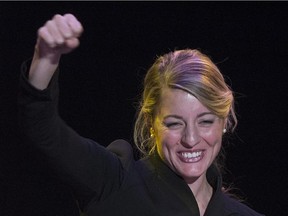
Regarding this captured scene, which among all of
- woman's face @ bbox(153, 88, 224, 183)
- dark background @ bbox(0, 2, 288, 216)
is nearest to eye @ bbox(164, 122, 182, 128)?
woman's face @ bbox(153, 88, 224, 183)

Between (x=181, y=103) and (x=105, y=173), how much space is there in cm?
21

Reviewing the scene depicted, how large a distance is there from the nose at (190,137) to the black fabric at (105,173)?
8cm

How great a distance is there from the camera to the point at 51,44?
0.85m

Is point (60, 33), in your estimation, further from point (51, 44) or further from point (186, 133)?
point (186, 133)

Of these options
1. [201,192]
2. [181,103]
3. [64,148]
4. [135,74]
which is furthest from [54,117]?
[135,74]

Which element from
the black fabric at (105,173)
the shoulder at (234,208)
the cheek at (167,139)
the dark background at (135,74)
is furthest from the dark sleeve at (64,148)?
the dark background at (135,74)

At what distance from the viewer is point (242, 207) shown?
1.33 metres

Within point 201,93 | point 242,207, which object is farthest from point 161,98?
point 242,207

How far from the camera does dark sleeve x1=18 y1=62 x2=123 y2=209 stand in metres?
0.90

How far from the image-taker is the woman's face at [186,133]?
1.19 m

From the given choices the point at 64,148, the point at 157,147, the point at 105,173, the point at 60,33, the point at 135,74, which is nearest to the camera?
the point at 60,33

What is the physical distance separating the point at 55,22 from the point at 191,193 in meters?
0.52

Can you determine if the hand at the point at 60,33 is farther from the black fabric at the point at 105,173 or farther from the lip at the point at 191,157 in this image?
the lip at the point at 191,157

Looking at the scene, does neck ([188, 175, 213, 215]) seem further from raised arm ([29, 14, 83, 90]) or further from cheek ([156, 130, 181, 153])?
raised arm ([29, 14, 83, 90])
